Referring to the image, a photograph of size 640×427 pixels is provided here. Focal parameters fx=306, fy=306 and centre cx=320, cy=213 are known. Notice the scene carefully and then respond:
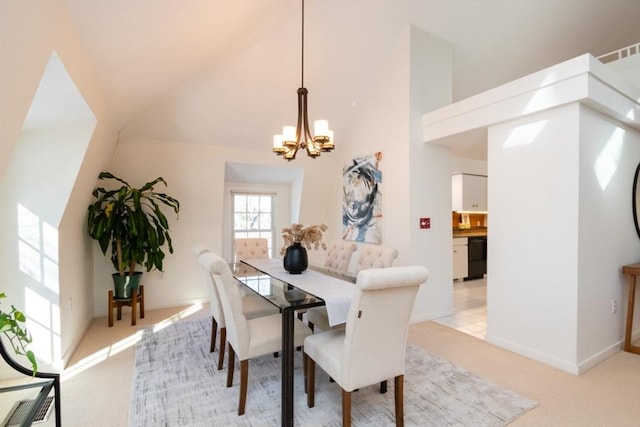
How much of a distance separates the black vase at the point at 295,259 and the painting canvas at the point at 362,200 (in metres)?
1.66

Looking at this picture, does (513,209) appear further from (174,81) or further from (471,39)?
(174,81)

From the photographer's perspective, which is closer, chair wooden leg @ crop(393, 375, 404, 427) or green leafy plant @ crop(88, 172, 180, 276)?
chair wooden leg @ crop(393, 375, 404, 427)

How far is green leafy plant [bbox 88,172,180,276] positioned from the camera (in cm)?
349

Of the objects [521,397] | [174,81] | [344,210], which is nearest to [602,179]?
[521,397]

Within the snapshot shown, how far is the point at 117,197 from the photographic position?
3.93 m

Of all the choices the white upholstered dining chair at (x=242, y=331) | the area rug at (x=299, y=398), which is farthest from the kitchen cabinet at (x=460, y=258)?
the white upholstered dining chair at (x=242, y=331)

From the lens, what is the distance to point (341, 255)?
138 inches

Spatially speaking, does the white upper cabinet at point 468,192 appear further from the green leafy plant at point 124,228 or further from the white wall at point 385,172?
the green leafy plant at point 124,228

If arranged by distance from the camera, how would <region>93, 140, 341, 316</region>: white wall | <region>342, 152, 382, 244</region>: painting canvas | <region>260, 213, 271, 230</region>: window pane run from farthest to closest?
<region>260, 213, 271, 230</region>: window pane → <region>342, 152, 382, 244</region>: painting canvas → <region>93, 140, 341, 316</region>: white wall

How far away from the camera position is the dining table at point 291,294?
1900 mm

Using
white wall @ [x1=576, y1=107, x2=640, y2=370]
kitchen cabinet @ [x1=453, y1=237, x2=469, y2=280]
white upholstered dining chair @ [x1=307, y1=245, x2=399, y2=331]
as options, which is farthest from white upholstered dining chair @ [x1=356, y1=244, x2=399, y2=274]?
kitchen cabinet @ [x1=453, y1=237, x2=469, y2=280]

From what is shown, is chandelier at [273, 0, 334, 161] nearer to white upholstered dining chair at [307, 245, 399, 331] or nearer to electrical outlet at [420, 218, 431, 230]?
white upholstered dining chair at [307, 245, 399, 331]

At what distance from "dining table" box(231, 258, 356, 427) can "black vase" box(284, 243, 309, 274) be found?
56 millimetres

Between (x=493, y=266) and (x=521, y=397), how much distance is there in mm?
1314
